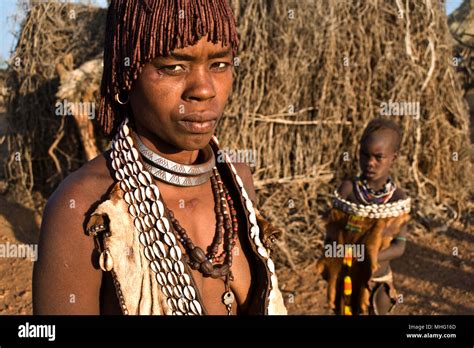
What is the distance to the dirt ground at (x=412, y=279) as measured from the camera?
4902mm

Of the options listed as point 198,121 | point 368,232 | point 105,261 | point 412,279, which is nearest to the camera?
point 105,261

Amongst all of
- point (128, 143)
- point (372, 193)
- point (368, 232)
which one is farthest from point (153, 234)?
point (372, 193)

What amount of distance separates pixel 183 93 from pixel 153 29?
17 centimetres

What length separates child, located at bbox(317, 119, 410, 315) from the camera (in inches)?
125

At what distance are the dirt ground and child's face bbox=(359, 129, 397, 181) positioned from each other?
5.55 ft

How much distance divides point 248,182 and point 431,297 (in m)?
3.97

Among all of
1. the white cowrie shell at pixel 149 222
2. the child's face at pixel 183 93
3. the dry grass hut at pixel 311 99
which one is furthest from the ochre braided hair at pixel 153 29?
the dry grass hut at pixel 311 99

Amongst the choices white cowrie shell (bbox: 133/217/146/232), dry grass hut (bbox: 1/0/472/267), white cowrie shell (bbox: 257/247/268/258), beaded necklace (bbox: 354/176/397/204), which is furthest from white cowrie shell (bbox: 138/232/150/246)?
dry grass hut (bbox: 1/0/472/267)

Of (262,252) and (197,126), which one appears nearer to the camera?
(197,126)

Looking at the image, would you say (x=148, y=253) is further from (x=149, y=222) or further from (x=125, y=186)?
(x=125, y=186)

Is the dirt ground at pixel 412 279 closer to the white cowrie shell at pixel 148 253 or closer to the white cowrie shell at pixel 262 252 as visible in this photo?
the white cowrie shell at pixel 262 252

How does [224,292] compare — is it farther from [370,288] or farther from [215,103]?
[370,288]

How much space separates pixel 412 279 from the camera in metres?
5.47
